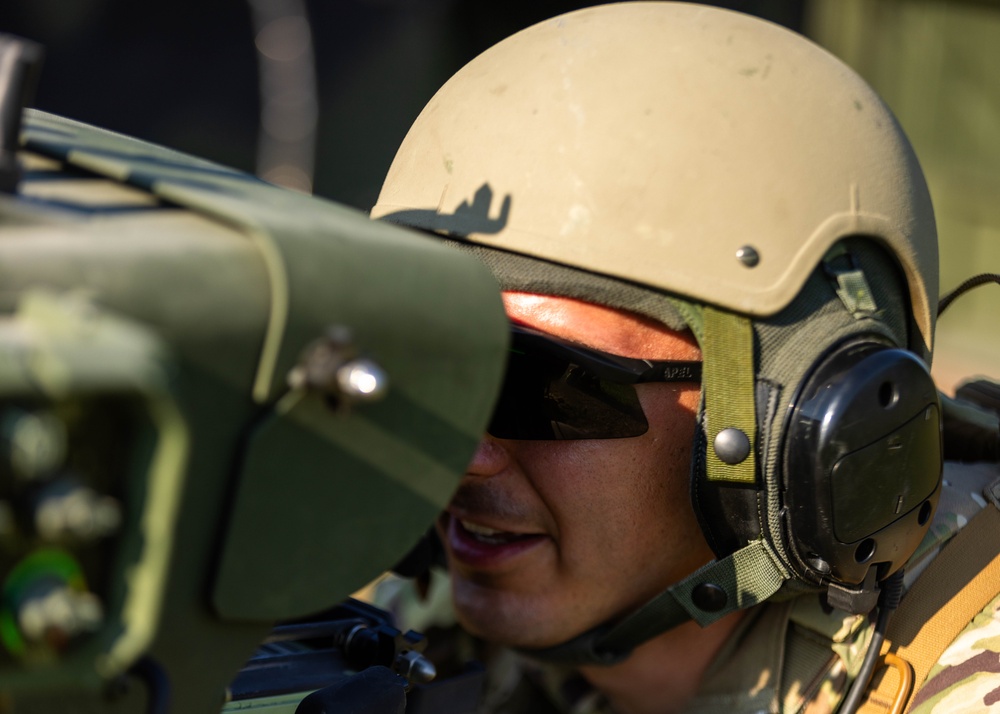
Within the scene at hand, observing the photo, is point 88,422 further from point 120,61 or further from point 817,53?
point 120,61

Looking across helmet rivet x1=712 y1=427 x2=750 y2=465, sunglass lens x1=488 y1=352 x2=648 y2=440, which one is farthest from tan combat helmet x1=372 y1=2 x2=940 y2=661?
sunglass lens x1=488 y1=352 x2=648 y2=440

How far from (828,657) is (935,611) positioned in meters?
0.18

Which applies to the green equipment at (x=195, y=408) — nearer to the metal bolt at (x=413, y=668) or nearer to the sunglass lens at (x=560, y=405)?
the metal bolt at (x=413, y=668)

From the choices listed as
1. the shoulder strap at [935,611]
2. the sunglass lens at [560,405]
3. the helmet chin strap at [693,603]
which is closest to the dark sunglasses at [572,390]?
the sunglass lens at [560,405]

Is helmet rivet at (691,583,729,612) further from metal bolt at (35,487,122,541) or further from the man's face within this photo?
metal bolt at (35,487,122,541)

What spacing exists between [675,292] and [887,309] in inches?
13.1

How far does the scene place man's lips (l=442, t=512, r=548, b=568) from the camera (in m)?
1.70

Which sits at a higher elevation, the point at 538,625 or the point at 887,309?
the point at 887,309

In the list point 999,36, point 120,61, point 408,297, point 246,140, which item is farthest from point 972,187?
point 408,297

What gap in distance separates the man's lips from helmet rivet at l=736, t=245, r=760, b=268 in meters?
0.51

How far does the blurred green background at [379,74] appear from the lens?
555 centimetres

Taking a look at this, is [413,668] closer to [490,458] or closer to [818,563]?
[490,458]

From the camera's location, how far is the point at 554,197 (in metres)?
1.54

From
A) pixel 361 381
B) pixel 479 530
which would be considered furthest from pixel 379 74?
pixel 361 381
